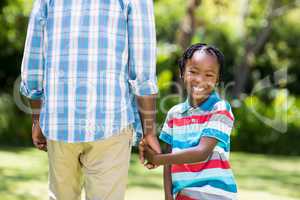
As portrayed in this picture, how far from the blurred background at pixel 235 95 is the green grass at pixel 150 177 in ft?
0.04

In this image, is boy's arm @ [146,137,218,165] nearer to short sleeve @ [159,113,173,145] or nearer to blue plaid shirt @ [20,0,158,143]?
short sleeve @ [159,113,173,145]

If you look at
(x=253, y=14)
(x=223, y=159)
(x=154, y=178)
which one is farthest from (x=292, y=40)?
(x=223, y=159)

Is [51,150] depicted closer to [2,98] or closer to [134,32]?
[134,32]

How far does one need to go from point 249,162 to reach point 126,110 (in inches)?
308

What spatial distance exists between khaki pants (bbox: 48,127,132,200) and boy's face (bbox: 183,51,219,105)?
0.39 metres

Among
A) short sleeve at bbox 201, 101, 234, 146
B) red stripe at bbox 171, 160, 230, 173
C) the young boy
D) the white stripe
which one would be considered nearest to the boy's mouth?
the young boy

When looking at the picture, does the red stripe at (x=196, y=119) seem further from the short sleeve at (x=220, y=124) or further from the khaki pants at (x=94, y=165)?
the khaki pants at (x=94, y=165)

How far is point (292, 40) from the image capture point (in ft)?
60.3

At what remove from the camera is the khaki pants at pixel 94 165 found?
2.91 metres

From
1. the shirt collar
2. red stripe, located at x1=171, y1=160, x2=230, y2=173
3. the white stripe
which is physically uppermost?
the shirt collar

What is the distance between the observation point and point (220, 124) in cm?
302

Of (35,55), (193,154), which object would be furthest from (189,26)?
(193,154)

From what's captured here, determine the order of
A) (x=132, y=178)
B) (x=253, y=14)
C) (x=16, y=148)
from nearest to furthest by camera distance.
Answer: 1. (x=132, y=178)
2. (x=16, y=148)
3. (x=253, y=14)

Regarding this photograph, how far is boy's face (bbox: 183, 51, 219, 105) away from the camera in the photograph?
3.09 meters
